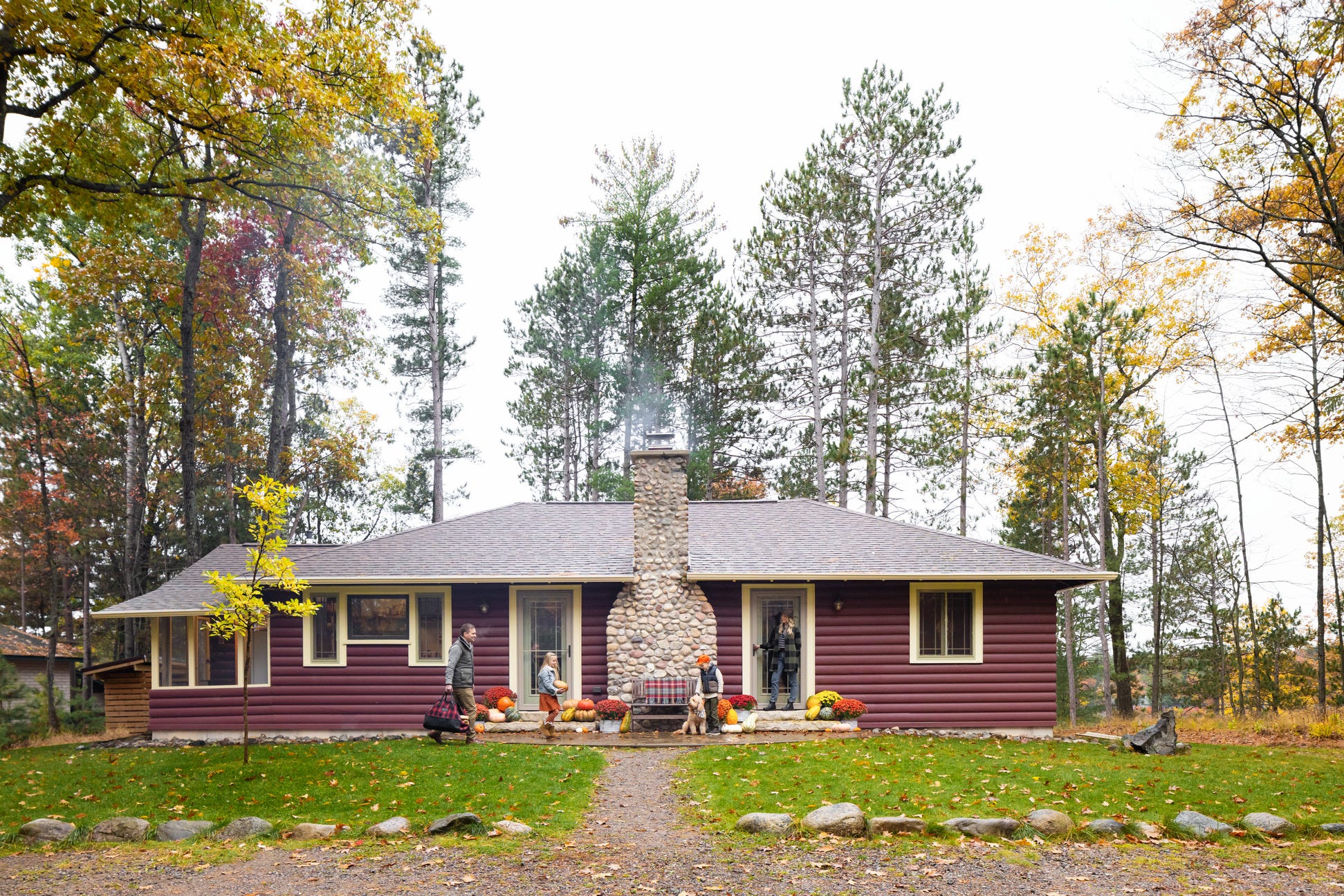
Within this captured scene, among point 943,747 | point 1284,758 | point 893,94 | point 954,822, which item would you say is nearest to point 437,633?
point 943,747

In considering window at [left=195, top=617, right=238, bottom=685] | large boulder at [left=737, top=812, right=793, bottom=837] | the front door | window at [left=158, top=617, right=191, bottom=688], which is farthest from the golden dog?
window at [left=158, top=617, right=191, bottom=688]

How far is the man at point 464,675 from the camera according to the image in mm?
12047

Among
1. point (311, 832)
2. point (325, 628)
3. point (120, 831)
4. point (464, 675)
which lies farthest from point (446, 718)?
point (120, 831)

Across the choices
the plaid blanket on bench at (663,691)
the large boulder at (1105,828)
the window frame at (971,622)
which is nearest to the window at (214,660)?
the plaid blanket on bench at (663,691)

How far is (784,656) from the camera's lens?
581 inches

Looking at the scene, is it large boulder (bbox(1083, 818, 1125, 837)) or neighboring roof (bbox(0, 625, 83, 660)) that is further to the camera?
neighboring roof (bbox(0, 625, 83, 660))

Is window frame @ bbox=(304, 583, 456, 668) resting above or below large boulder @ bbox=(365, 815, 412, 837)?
above

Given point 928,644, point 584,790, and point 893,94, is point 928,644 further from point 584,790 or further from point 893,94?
point 893,94

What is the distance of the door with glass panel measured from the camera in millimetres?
15125

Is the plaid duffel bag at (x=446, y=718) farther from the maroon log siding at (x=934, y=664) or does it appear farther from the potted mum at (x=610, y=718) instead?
the maroon log siding at (x=934, y=664)

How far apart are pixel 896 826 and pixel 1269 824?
3144mm

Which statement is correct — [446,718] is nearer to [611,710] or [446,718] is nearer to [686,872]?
[611,710]

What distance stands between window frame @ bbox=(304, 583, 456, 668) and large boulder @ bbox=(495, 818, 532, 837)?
7815 millimetres

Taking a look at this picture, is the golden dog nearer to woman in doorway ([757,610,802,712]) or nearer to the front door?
woman in doorway ([757,610,802,712])
